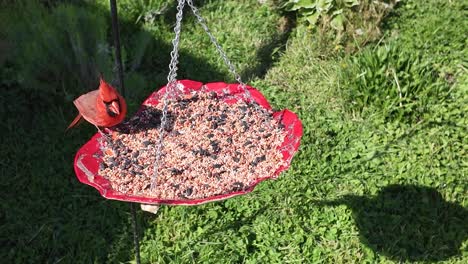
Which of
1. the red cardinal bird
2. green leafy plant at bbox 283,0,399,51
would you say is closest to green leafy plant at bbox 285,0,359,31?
green leafy plant at bbox 283,0,399,51

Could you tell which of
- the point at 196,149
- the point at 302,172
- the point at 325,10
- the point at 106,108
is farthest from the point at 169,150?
the point at 325,10

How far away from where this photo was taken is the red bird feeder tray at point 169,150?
251 cm

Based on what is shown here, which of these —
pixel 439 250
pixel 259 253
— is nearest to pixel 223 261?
pixel 259 253

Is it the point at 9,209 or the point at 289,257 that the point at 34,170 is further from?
the point at 289,257

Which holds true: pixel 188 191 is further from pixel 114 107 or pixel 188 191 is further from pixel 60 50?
pixel 60 50

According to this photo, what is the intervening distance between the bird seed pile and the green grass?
1064 mm

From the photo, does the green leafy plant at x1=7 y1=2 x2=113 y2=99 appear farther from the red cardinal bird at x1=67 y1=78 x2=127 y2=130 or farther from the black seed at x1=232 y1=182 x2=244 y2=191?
the black seed at x1=232 y1=182 x2=244 y2=191

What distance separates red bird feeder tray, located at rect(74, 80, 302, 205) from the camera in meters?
2.51

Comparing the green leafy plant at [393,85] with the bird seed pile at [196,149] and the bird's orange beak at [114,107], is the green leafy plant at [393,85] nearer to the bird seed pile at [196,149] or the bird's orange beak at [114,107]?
the bird seed pile at [196,149]

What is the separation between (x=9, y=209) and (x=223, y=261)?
4.94 feet

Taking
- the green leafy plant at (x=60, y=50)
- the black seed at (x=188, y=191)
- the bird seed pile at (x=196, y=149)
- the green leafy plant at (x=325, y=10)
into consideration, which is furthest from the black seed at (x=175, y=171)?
the green leafy plant at (x=325, y=10)

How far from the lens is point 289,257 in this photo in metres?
3.82

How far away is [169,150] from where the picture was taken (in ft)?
9.70

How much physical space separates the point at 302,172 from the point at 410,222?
0.82 meters
